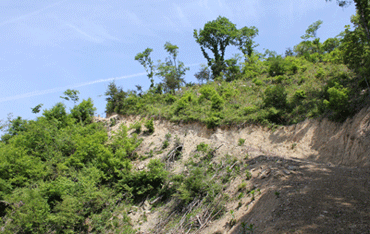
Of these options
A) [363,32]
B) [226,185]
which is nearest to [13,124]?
[226,185]

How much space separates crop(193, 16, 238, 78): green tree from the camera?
3328 centimetres

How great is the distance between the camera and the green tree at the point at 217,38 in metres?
33.3

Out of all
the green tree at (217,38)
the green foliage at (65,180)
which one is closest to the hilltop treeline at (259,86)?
the green tree at (217,38)

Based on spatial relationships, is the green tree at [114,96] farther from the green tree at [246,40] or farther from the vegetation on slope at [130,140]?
the green tree at [246,40]

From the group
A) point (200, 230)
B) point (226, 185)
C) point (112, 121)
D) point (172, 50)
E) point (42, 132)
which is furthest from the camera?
point (172, 50)

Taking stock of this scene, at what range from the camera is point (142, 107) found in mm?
26625

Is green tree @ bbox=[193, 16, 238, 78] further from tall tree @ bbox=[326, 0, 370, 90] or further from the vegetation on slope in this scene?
tall tree @ bbox=[326, 0, 370, 90]

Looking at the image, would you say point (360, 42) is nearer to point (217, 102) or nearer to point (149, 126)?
point (217, 102)

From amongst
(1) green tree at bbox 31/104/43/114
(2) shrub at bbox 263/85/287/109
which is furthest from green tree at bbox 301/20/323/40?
(1) green tree at bbox 31/104/43/114

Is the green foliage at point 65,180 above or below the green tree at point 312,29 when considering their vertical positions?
below

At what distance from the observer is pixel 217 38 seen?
1341 inches

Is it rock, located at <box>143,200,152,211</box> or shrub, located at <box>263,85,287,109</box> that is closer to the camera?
rock, located at <box>143,200,152,211</box>

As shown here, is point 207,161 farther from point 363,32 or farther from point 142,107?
point 142,107

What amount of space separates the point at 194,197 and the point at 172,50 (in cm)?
2654
